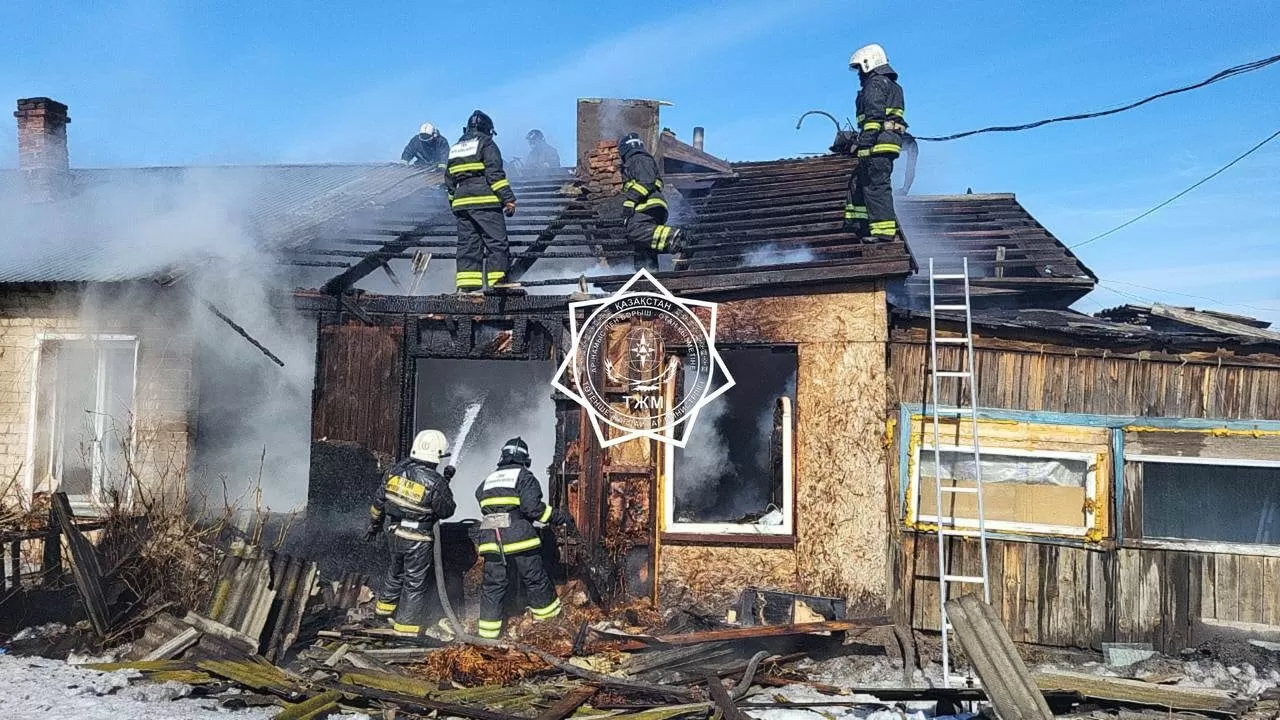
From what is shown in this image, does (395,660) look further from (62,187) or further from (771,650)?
(62,187)

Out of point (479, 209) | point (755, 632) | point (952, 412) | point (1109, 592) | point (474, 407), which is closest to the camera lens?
point (755, 632)

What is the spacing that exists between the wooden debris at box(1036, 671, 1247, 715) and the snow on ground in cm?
492

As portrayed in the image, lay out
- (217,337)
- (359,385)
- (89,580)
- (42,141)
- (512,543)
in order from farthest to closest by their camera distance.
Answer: (42,141), (217,337), (359,385), (512,543), (89,580)

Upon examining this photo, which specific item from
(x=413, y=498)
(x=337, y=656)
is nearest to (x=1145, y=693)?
(x=413, y=498)

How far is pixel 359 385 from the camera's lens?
380 inches

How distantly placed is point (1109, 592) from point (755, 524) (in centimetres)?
301

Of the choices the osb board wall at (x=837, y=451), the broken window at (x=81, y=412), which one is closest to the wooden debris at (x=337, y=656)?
the osb board wall at (x=837, y=451)

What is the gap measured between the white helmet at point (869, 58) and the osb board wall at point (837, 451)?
3343 mm

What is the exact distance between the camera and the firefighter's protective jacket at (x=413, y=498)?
28.2 feet

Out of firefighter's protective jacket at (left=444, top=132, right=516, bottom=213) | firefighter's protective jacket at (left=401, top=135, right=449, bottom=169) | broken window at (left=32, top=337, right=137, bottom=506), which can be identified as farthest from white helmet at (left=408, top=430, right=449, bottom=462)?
firefighter's protective jacket at (left=401, top=135, right=449, bottom=169)

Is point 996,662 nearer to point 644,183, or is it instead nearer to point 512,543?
point 512,543

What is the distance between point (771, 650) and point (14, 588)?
21.0 ft

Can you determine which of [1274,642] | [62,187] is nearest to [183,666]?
[1274,642]

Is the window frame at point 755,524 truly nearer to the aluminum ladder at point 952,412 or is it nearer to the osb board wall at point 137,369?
the aluminum ladder at point 952,412
